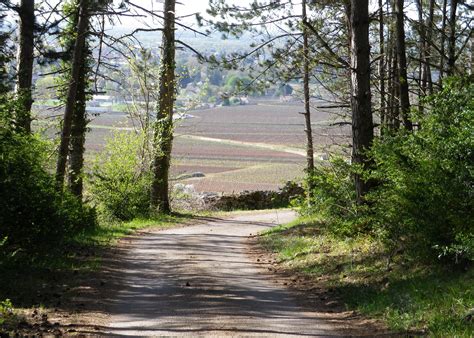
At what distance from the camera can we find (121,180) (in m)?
28.0

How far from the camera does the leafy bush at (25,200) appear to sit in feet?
42.2

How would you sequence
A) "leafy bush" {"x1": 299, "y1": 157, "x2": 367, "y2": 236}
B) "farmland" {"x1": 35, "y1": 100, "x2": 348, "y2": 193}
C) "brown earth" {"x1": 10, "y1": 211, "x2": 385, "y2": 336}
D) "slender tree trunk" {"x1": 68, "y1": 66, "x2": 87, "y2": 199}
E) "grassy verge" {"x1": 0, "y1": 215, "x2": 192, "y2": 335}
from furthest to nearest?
"farmland" {"x1": 35, "y1": 100, "x2": 348, "y2": 193} → "slender tree trunk" {"x1": 68, "y1": 66, "x2": 87, "y2": 199} → "leafy bush" {"x1": 299, "y1": 157, "x2": 367, "y2": 236} → "grassy verge" {"x1": 0, "y1": 215, "x2": 192, "y2": 335} → "brown earth" {"x1": 10, "y1": 211, "x2": 385, "y2": 336}

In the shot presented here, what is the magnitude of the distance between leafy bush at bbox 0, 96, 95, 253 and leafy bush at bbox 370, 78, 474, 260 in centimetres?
591

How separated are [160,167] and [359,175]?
15434mm

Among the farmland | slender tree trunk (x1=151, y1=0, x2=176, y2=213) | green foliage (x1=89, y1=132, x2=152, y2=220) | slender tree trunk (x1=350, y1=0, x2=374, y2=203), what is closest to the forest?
slender tree trunk (x1=350, y1=0, x2=374, y2=203)

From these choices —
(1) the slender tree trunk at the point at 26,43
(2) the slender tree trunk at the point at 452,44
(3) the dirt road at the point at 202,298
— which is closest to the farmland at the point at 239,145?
(1) the slender tree trunk at the point at 26,43

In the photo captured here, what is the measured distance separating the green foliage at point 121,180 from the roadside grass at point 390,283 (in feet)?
39.4

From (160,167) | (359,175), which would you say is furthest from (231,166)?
(359,175)

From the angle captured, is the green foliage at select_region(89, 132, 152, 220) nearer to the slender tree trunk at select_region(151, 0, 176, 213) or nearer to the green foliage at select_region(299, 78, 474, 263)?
the slender tree trunk at select_region(151, 0, 176, 213)

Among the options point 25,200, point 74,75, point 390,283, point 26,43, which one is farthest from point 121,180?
point 390,283

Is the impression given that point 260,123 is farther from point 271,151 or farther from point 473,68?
point 473,68

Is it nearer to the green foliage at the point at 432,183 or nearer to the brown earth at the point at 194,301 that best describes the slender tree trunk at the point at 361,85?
the green foliage at the point at 432,183

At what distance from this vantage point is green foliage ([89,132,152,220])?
27609mm

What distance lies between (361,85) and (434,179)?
4.06 m
